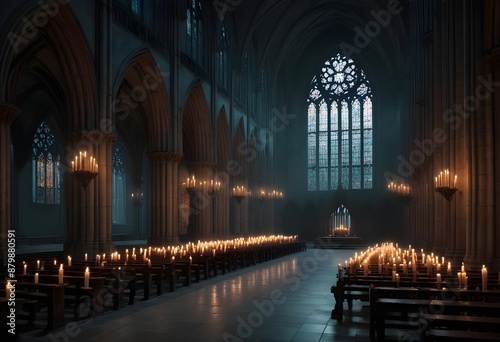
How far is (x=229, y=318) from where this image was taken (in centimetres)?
1014

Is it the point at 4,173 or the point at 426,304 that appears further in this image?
the point at 4,173

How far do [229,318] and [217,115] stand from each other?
24305mm

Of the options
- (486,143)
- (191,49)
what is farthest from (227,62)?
(486,143)

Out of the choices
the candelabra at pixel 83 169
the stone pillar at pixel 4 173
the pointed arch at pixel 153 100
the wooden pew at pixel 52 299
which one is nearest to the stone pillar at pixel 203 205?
the pointed arch at pixel 153 100

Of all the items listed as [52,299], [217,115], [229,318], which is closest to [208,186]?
[217,115]

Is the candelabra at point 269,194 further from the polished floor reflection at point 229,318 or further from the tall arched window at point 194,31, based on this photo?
the polished floor reflection at point 229,318

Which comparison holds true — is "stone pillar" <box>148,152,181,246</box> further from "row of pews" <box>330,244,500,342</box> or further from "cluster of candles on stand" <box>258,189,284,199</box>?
"cluster of candles on stand" <box>258,189,284,199</box>

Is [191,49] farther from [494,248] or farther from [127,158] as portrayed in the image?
[494,248]

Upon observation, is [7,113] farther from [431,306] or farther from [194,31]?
[194,31]

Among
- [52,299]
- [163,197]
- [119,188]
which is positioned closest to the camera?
[52,299]

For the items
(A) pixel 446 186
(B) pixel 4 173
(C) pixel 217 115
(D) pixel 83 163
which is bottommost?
(A) pixel 446 186

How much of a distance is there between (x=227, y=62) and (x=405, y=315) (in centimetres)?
3005

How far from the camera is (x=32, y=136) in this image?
119 ft

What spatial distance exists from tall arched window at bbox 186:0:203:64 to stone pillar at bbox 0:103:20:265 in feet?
47.2
